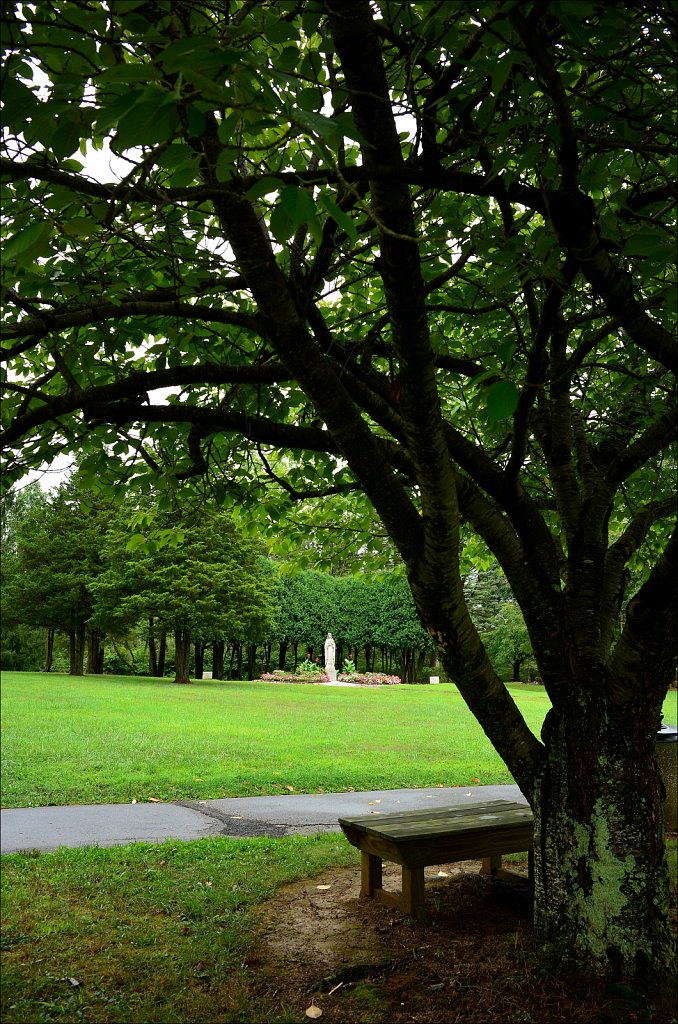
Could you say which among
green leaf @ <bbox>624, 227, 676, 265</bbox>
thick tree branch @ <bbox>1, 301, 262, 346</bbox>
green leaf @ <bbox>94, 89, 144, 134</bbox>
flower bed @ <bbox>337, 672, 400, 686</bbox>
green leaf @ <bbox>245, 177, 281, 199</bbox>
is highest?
thick tree branch @ <bbox>1, 301, 262, 346</bbox>

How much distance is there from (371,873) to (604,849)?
6.73ft

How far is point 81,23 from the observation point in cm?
254

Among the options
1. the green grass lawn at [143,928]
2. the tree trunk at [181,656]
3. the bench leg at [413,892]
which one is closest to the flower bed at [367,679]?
the tree trunk at [181,656]

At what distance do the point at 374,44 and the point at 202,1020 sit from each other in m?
4.33

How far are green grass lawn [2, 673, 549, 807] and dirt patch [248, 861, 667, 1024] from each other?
16.2 ft

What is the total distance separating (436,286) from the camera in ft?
12.5

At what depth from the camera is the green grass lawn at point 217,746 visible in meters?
10.1

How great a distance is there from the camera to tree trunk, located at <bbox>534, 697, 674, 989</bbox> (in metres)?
3.87

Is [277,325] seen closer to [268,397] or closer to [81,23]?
[81,23]

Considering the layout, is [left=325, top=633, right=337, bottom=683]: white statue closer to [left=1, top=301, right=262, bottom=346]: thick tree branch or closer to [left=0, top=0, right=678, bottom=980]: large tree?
[left=0, top=0, right=678, bottom=980]: large tree

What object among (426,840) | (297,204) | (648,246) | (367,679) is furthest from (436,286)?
(367,679)

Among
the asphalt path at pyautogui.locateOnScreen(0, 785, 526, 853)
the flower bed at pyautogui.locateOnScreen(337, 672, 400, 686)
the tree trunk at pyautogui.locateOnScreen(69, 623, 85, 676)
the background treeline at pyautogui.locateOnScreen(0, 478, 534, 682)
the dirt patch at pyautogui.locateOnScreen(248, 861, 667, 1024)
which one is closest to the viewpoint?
the dirt patch at pyautogui.locateOnScreen(248, 861, 667, 1024)

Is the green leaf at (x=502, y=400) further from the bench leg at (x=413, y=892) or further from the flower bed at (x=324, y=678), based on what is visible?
Result: the flower bed at (x=324, y=678)

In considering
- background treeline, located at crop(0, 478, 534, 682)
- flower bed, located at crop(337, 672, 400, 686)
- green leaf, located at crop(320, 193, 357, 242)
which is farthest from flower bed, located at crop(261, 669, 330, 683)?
green leaf, located at crop(320, 193, 357, 242)
